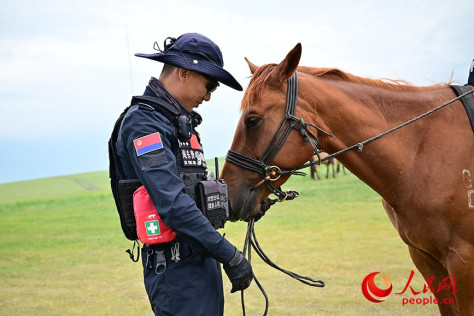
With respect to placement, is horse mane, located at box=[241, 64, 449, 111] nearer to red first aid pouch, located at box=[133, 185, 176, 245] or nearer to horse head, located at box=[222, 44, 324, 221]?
horse head, located at box=[222, 44, 324, 221]

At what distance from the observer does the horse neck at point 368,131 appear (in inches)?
115

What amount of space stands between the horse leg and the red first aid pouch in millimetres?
1896

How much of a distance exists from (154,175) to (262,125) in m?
0.82

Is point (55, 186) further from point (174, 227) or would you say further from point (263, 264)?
point (174, 227)

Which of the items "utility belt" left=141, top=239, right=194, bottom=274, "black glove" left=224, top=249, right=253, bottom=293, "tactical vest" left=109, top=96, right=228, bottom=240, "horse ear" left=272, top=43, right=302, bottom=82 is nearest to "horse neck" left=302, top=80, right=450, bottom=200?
"horse ear" left=272, top=43, right=302, bottom=82

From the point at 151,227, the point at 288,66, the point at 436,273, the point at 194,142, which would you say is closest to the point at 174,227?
the point at 151,227

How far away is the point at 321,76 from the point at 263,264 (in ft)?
16.7

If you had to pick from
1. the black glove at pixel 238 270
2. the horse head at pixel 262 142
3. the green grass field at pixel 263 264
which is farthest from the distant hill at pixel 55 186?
the black glove at pixel 238 270

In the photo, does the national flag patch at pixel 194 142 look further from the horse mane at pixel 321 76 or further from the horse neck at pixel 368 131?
the horse neck at pixel 368 131

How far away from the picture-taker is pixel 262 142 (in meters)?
2.74

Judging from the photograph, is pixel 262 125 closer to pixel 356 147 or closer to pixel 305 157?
pixel 305 157

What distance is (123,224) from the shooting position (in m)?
2.51

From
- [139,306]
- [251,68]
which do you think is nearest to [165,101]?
[251,68]

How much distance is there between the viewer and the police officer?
7.26ft
